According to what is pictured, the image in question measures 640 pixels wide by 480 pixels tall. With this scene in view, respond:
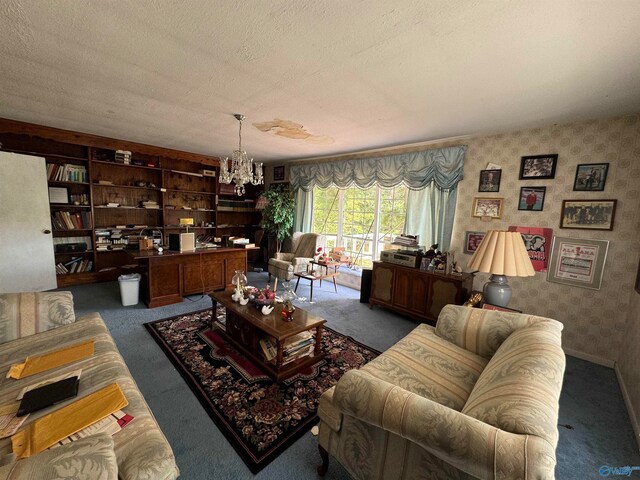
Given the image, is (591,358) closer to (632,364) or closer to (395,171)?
(632,364)

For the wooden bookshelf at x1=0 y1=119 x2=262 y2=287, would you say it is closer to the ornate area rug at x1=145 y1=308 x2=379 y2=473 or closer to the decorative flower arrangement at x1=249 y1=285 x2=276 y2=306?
the ornate area rug at x1=145 y1=308 x2=379 y2=473

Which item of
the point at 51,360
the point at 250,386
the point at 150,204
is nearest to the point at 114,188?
the point at 150,204

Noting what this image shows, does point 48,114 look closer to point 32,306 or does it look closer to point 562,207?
point 32,306

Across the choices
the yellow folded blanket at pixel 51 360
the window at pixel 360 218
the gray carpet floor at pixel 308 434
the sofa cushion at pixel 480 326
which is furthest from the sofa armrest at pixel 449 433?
the window at pixel 360 218

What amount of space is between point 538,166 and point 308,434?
10.6ft

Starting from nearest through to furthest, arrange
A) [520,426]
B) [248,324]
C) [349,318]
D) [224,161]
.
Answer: [520,426], [248,324], [224,161], [349,318]

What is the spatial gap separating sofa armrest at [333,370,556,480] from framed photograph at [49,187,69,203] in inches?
190

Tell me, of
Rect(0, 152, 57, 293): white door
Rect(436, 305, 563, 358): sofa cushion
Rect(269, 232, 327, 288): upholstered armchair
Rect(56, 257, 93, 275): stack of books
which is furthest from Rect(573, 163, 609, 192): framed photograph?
Rect(56, 257, 93, 275): stack of books

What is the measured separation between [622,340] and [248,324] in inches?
130

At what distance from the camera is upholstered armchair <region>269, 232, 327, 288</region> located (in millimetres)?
4391

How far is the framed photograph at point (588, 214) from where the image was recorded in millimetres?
2420

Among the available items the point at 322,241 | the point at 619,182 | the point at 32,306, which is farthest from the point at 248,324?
the point at 619,182

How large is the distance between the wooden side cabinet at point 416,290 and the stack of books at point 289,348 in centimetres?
152

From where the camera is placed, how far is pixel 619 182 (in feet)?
7.78
